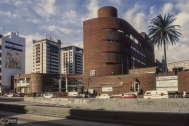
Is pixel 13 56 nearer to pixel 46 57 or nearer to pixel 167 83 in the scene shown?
pixel 46 57

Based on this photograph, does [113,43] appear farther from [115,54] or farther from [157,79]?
[157,79]

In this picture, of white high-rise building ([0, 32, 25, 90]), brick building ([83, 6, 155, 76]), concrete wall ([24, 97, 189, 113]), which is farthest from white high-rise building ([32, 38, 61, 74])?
concrete wall ([24, 97, 189, 113])

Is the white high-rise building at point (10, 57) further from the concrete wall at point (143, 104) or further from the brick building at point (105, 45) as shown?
the concrete wall at point (143, 104)

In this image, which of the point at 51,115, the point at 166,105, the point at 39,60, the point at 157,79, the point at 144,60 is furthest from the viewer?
the point at 39,60

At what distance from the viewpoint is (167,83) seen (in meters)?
59.2

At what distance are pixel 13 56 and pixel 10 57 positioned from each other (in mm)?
2928

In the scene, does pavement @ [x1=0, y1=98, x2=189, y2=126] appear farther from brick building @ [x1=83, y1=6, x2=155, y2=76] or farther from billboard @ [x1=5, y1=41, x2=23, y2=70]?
billboard @ [x1=5, y1=41, x2=23, y2=70]

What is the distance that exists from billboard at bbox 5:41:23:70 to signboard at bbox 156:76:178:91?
318 feet

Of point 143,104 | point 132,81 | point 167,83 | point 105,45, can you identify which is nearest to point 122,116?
point 143,104

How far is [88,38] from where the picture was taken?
82.9 m

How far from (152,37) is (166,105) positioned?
40935mm

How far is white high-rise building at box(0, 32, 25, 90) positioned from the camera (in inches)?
5113

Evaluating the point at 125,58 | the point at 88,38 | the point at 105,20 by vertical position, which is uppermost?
the point at 105,20

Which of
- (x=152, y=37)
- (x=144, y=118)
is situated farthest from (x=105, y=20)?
(x=144, y=118)
